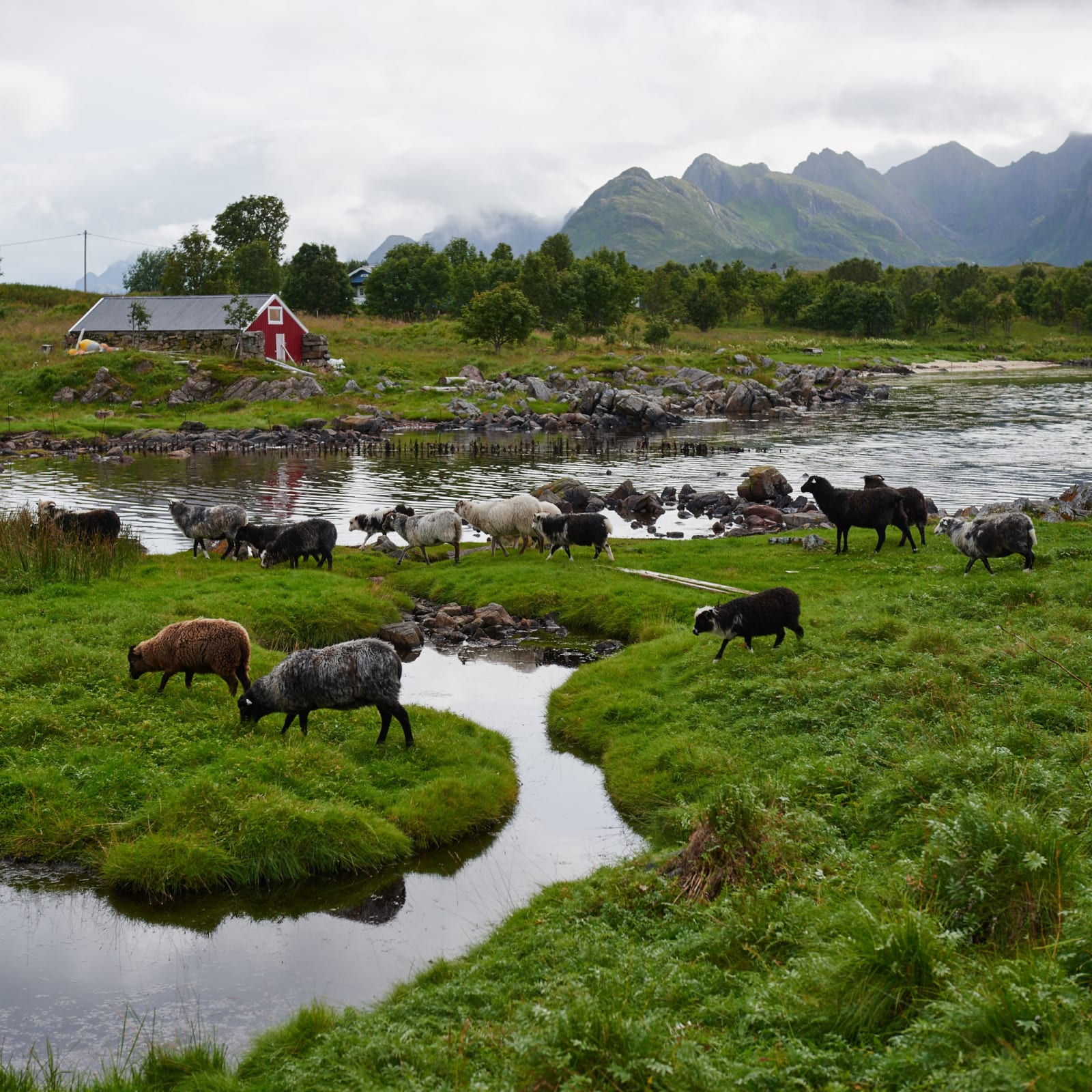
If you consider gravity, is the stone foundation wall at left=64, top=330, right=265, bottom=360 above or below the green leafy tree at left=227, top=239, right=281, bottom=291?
below

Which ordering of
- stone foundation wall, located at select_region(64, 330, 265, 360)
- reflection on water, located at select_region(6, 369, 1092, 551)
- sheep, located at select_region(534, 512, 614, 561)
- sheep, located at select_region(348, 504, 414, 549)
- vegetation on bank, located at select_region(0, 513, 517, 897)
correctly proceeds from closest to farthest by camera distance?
vegetation on bank, located at select_region(0, 513, 517, 897) → sheep, located at select_region(534, 512, 614, 561) → sheep, located at select_region(348, 504, 414, 549) → reflection on water, located at select_region(6, 369, 1092, 551) → stone foundation wall, located at select_region(64, 330, 265, 360)

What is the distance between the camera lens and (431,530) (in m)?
29.4

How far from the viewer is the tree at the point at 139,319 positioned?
293ft

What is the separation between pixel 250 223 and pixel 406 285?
23.5 meters

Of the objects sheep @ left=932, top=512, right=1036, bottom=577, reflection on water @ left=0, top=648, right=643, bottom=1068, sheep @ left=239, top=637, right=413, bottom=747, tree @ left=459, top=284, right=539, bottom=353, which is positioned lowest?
reflection on water @ left=0, top=648, right=643, bottom=1068

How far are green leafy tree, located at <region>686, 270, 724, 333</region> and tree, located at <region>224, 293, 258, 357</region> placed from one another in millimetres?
72440

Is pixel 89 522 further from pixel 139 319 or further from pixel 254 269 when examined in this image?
pixel 254 269

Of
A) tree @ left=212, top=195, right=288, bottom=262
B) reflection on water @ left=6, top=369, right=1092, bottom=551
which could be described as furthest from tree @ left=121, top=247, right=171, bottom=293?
reflection on water @ left=6, top=369, right=1092, bottom=551

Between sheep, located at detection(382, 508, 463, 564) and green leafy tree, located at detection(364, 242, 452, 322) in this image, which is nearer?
sheep, located at detection(382, 508, 463, 564)

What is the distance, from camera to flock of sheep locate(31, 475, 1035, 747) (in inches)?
587

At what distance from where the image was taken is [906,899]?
7812mm

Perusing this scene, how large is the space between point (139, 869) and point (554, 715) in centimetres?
819

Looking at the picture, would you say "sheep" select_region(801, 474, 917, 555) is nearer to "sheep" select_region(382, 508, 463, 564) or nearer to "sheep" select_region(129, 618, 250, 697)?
"sheep" select_region(382, 508, 463, 564)

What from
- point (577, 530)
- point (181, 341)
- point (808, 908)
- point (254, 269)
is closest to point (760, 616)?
point (808, 908)
